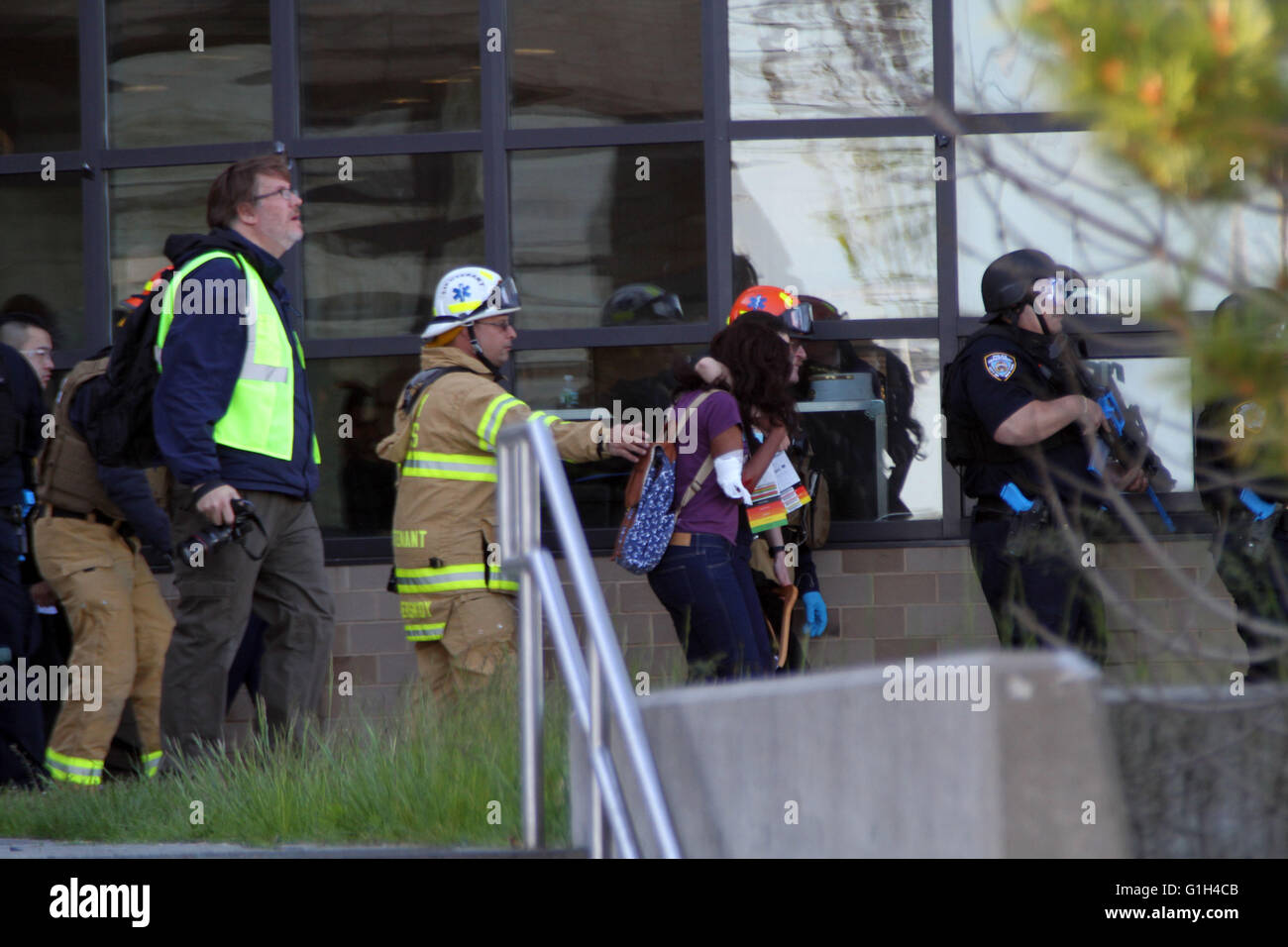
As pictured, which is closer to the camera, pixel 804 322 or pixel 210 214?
pixel 210 214

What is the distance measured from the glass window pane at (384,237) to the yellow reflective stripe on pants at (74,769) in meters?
2.62

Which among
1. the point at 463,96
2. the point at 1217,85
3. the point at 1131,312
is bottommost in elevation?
the point at 1131,312

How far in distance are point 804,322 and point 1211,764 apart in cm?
474

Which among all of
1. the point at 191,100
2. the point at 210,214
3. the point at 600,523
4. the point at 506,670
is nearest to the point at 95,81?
the point at 191,100

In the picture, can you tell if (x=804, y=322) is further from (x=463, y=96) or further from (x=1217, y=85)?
(x=1217, y=85)

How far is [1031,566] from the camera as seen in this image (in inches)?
217

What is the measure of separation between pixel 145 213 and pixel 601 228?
2218 mm

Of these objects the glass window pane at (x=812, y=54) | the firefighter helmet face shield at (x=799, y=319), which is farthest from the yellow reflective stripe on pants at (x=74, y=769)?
the glass window pane at (x=812, y=54)

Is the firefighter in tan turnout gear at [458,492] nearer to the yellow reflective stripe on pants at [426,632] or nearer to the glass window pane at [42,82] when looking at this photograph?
the yellow reflective stripe on pants at [426,632]

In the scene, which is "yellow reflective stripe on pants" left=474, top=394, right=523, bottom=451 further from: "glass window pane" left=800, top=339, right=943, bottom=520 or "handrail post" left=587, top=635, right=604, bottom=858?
"glass window pane" left=800, top=339, right=943, bottom=520

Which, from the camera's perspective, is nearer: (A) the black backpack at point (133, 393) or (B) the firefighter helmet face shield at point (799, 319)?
(A) the black backpack at point (133, 393)

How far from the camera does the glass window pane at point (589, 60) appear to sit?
311 inches

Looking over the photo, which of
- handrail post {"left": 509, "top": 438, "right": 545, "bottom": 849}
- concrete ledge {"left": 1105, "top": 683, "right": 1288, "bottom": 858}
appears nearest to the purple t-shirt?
handrail post {"left": 509, "top": 438, "right": 545, "bottom": 849}

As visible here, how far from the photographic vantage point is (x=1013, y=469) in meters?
5.73
